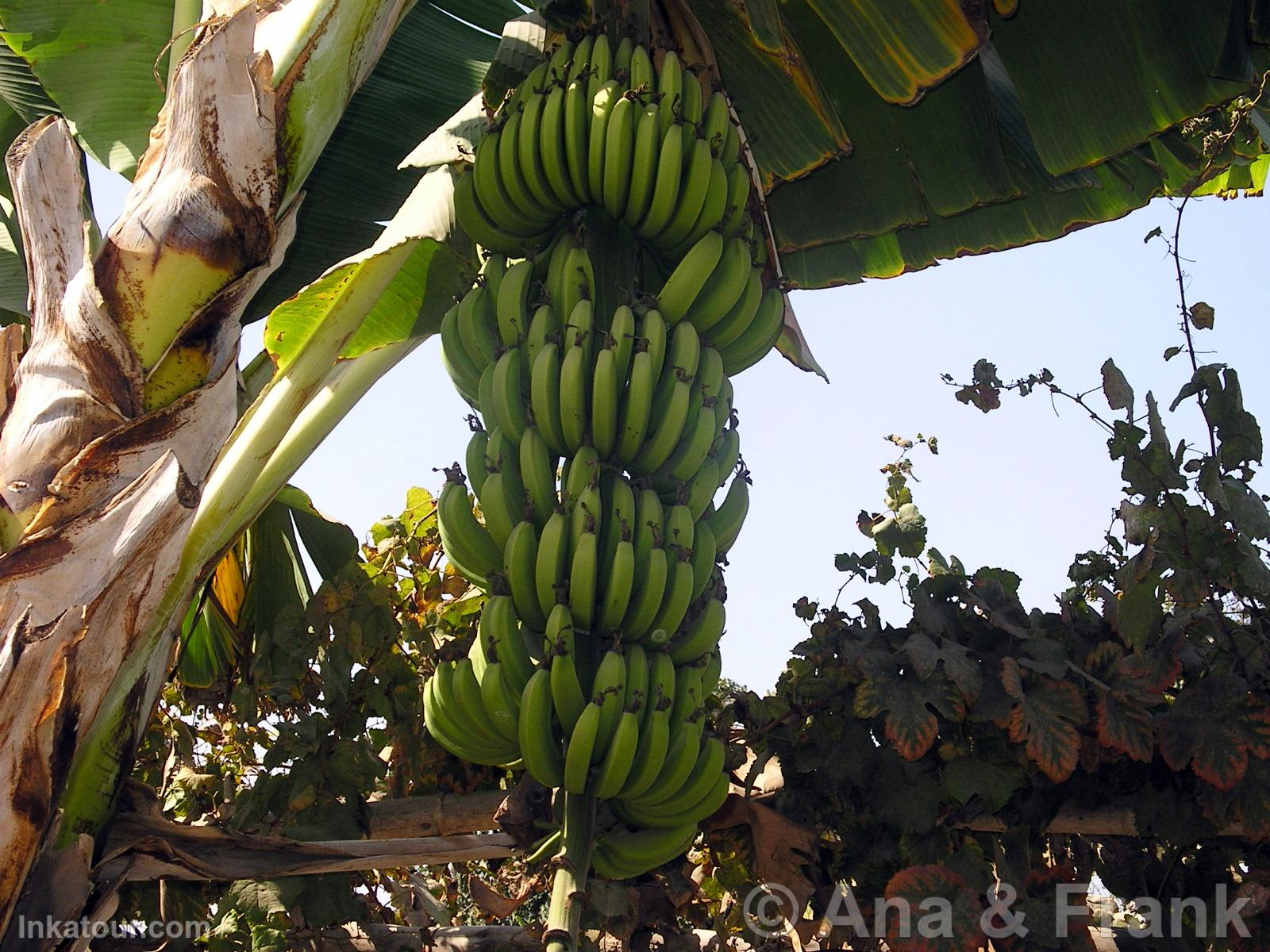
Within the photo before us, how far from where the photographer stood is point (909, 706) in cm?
238

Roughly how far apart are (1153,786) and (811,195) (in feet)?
7.76

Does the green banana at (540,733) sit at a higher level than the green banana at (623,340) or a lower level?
lower

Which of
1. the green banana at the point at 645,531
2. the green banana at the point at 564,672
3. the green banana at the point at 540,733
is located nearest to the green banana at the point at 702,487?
the green banana at the point at 645,531

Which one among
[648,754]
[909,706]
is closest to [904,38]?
[909,706]

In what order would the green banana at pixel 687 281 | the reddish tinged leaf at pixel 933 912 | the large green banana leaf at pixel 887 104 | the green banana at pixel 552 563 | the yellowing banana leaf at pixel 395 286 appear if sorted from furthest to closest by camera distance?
the large green banana leaf at pixel 887 104 → the green banana at pixel 687 281 → the yellowing banana leaf at pixel 395 286 → the green banana at pixel 552 563 → the reddish tinged leaf at pixel 933 912

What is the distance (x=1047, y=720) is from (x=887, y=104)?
2286 mm

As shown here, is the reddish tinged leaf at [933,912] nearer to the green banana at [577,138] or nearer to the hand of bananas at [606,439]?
the hand of bananas at [606,439]

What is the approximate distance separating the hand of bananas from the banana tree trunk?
2.03ft

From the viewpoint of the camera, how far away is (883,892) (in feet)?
7.88

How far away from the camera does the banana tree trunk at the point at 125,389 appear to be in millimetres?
1778

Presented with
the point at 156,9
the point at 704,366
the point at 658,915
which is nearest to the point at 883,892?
the point at 658,915

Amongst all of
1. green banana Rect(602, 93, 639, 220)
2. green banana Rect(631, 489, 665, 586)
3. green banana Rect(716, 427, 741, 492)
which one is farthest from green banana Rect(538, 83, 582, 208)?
green banana Rect(631, 489, 665, 586)

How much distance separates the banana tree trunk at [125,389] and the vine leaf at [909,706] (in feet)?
4.97

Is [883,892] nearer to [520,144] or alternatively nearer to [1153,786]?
[1153,786]
